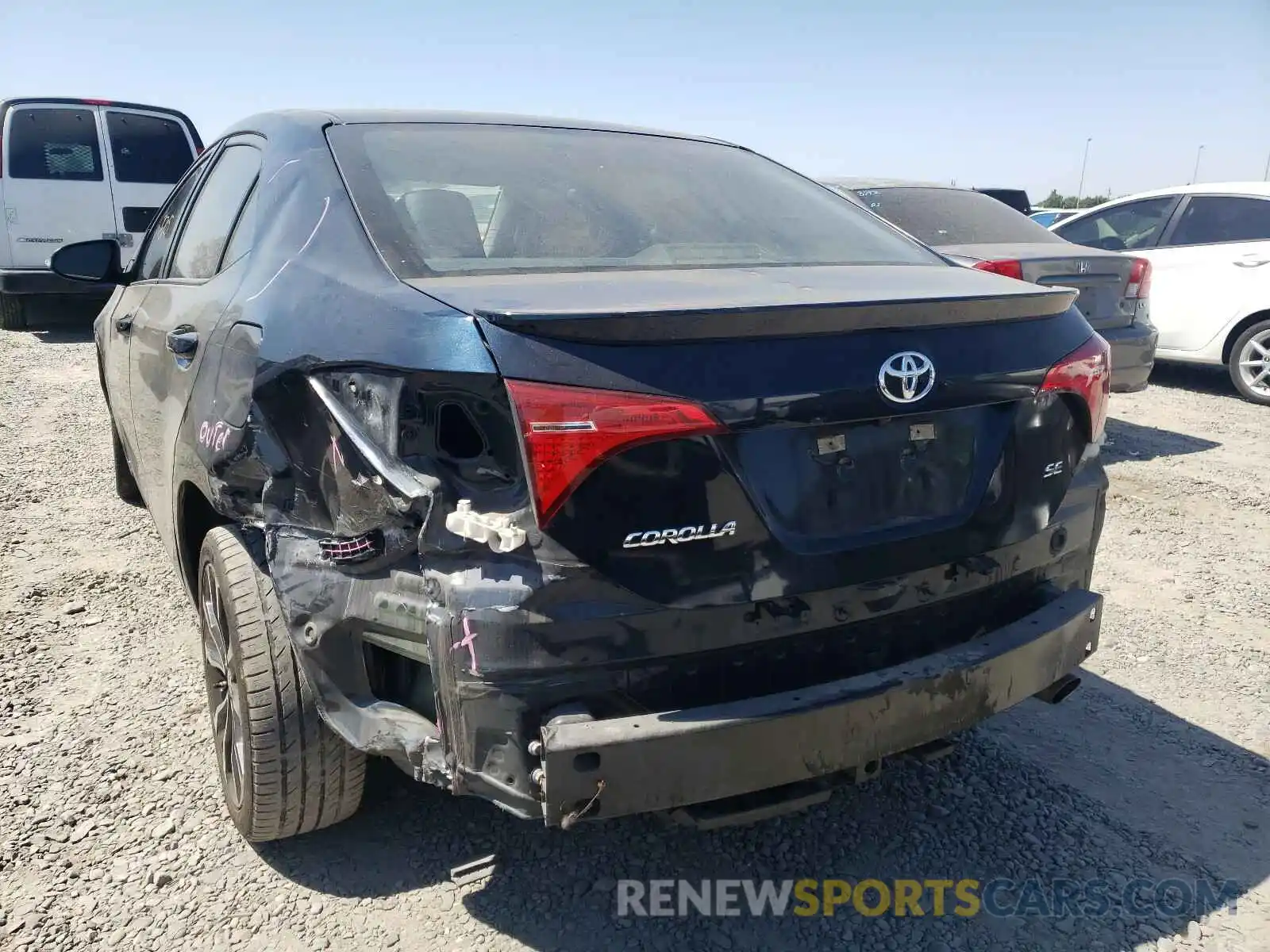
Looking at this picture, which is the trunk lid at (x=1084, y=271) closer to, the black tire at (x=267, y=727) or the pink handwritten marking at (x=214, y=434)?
the pink handwritten marking at (x=214, y=434)

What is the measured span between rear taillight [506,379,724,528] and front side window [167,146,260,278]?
150 cm

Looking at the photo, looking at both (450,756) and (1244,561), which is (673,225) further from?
(1244,561)

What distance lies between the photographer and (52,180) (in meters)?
9.77

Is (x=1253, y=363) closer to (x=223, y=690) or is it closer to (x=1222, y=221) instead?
(x=1222, y=221)

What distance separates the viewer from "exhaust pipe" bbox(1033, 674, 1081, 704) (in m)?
2.29

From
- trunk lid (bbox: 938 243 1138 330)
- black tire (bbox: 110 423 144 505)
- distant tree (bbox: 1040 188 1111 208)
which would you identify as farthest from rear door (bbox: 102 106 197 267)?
distant tree (bbox: 1040 188 1111 208)

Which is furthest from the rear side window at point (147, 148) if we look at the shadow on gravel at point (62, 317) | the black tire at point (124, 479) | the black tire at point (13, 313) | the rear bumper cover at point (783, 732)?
the rear bumper cover at point (783, 732)

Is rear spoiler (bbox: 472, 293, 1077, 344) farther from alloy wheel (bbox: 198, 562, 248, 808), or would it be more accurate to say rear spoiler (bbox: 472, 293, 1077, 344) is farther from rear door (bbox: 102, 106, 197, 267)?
rear door (bbox: 102, 106, 197, 267)

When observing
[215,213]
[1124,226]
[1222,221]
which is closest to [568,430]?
[215,213]

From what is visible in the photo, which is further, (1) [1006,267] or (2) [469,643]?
(1) [1006,267]

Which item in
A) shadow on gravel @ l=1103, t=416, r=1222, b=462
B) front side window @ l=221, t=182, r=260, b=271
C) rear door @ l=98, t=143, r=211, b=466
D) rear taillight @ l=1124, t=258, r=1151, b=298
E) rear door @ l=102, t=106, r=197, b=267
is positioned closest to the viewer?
front side window @ l=221, t=182, r=260, b=271

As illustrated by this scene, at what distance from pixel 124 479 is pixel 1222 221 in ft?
26.8

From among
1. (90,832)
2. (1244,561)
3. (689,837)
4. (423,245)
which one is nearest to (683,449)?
(423,245)

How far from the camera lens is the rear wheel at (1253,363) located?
768 cm
